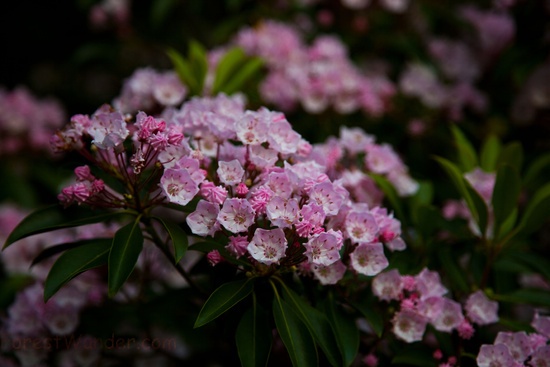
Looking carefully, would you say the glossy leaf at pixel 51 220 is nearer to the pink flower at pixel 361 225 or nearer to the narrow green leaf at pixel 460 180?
the pink flower at pixel 361 225

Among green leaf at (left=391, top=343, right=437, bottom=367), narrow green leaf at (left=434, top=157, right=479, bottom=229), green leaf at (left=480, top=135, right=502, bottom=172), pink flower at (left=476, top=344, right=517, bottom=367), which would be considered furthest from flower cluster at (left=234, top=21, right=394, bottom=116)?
pink flower at (left=476, top=344, right=517, bottom=367)

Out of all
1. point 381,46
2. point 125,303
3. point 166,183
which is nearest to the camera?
point 166,183

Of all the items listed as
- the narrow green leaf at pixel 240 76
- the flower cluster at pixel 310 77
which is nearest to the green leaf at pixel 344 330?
the narrow green leaf at pixel 240 76

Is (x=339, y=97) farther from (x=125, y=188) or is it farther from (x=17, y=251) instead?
(x=17, y=251)

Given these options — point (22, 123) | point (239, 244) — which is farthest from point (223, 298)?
point (22, 123)

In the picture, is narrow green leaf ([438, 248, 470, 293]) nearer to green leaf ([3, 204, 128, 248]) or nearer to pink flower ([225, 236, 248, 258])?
pink flower ([225, 236, 248, 258])

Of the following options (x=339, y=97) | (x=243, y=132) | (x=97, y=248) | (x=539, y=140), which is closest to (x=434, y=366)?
(x=243, y=132)

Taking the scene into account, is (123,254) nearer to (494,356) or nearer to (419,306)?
(419,306)
